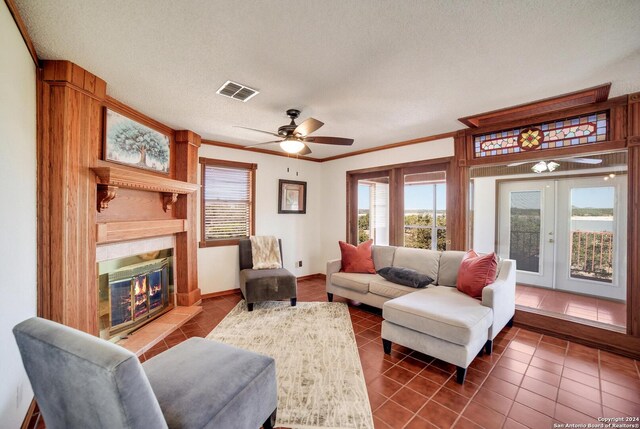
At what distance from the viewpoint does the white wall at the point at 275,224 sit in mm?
4363

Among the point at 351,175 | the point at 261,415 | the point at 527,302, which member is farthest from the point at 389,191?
the point at 261,415

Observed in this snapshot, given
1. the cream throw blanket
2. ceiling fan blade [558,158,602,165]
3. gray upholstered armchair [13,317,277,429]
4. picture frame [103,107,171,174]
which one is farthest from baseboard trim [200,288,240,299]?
ceiling fan blade [558,158,602,165]

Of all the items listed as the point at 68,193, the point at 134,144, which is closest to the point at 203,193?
the point at 134,144

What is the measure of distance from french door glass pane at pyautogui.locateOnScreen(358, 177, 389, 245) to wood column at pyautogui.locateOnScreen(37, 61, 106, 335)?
159 inches

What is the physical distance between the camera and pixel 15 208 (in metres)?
1.63

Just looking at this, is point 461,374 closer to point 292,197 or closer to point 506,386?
point 506,386

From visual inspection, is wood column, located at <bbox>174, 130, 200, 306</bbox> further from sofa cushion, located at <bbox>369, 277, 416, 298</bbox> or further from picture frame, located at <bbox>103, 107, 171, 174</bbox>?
sofa cushion, located at <bbox>369, 277, 416, 298</bbox>

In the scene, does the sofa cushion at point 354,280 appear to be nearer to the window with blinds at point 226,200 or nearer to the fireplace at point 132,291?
the window with blinds at point 226,200

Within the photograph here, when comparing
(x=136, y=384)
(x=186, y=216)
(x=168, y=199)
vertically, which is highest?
(x=168, y=199)

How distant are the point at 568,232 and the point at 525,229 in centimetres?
62

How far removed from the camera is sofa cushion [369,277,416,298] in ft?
10.8

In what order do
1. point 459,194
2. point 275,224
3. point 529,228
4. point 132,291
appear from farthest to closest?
point 275,224
point 529,228
point 459,194
point 132,291

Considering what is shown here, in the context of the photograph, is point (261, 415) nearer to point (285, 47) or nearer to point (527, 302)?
point (285, 47)

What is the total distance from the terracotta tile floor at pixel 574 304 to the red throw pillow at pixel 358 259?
193cm
